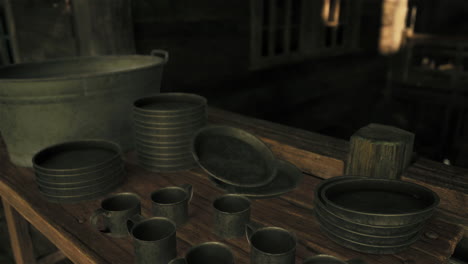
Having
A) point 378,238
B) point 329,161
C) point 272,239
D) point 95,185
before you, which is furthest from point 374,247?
point 95,185

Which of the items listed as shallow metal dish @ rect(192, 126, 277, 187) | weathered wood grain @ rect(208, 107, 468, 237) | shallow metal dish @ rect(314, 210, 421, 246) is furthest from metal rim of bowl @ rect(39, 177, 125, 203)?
shallow metal dish @ rect(314, 210, 421, 246)

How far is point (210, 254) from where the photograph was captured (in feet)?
3.87

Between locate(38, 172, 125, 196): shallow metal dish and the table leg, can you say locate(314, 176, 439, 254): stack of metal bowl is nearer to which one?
locate(38, 172, 125, 196): shallow metal dish

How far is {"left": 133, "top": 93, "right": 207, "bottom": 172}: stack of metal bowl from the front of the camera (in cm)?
180

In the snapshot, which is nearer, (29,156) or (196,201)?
(196,201)

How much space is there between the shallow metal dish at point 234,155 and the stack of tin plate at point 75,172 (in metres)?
0.38

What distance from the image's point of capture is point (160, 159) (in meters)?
1.88

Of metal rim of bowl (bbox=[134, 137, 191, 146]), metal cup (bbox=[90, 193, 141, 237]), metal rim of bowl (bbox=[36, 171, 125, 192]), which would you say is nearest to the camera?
metal cup (bbox=[90, 193, 141, 237])

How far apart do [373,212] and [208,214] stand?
0.63m

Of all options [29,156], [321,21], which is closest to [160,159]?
[29,156]

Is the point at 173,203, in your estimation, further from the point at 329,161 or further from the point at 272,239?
the point at 329,161

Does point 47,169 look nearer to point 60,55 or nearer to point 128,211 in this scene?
point 128,211

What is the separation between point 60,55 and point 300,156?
1936 mm

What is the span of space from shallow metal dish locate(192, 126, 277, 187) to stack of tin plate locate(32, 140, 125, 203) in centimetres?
38
